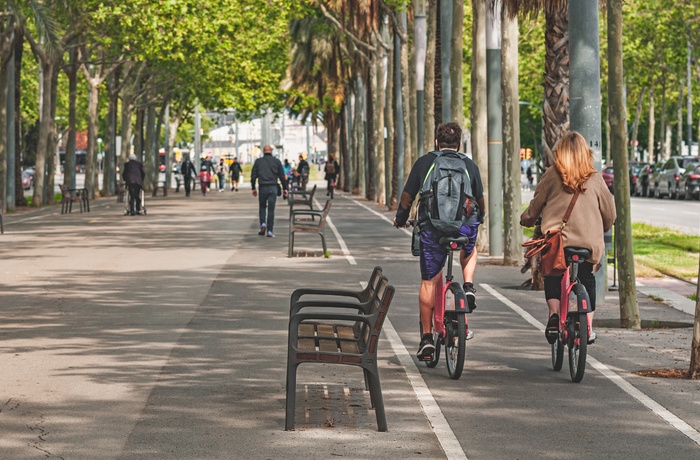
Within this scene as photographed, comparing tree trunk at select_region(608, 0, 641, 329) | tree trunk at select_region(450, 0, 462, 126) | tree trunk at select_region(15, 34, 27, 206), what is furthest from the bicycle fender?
tree trunk at select_region(15, 34, 27, 206)

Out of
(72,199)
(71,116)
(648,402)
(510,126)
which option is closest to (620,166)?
(648,402)

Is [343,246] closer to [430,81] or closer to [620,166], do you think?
[430,81]

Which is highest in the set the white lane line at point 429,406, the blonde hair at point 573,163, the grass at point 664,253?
the blonde hair at point 573,163

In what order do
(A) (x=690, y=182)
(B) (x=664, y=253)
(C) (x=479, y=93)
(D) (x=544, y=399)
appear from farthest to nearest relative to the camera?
(A) (x=690, y=182)
(C) (x=479, y=93)
(B) (x=664, y=253)
(D) (x=544, y=399)

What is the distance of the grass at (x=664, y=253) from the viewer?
67.5 ft

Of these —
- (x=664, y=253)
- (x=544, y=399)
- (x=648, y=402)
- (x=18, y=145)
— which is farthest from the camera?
(x=18, y=145)

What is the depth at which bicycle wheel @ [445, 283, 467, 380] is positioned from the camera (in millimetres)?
10031

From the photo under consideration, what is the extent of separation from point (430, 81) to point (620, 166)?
21.7 m

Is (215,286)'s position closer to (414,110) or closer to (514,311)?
(514,311)

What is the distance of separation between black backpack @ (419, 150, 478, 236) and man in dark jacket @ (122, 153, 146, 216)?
30.2m

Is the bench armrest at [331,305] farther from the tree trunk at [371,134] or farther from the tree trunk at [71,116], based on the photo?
the tree trunk at [371,134]

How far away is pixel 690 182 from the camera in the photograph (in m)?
56.8

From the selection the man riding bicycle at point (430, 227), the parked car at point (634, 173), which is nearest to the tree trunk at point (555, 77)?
Answer: the man riding bicycle at point (430, 227)

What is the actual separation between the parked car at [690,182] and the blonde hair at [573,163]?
4702 cm
